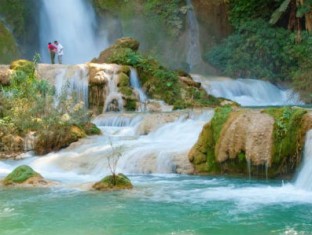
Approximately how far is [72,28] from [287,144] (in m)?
24.5

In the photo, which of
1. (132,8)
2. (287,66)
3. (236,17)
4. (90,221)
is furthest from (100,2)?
(90,221)

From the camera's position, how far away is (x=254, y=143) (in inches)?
470

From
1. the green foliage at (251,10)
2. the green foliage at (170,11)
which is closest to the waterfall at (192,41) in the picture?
the green foliage at (170,11)

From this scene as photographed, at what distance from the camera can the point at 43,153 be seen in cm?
1527

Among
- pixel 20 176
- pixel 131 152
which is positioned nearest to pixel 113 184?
pixel 20 176

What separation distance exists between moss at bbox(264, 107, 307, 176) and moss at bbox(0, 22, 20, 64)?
67.5 feet

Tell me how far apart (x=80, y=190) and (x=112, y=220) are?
2.50 meters

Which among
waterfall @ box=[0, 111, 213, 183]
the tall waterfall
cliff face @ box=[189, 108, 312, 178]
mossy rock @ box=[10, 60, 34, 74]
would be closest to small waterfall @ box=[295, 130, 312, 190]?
cliff face @ box=[189, 108, 312, 178]

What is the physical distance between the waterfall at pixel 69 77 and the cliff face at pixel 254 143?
28.4 ft

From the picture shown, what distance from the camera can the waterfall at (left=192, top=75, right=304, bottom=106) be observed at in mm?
24023

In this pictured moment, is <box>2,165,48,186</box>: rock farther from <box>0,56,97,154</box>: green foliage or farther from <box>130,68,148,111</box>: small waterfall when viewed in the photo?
<box>130,68,148,111</box>: small waterfall

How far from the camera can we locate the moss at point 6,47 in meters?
29.3

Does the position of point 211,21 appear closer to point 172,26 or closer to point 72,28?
point 172,26

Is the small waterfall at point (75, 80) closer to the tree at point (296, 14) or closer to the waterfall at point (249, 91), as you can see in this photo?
the waterfall at point (249, 91)
